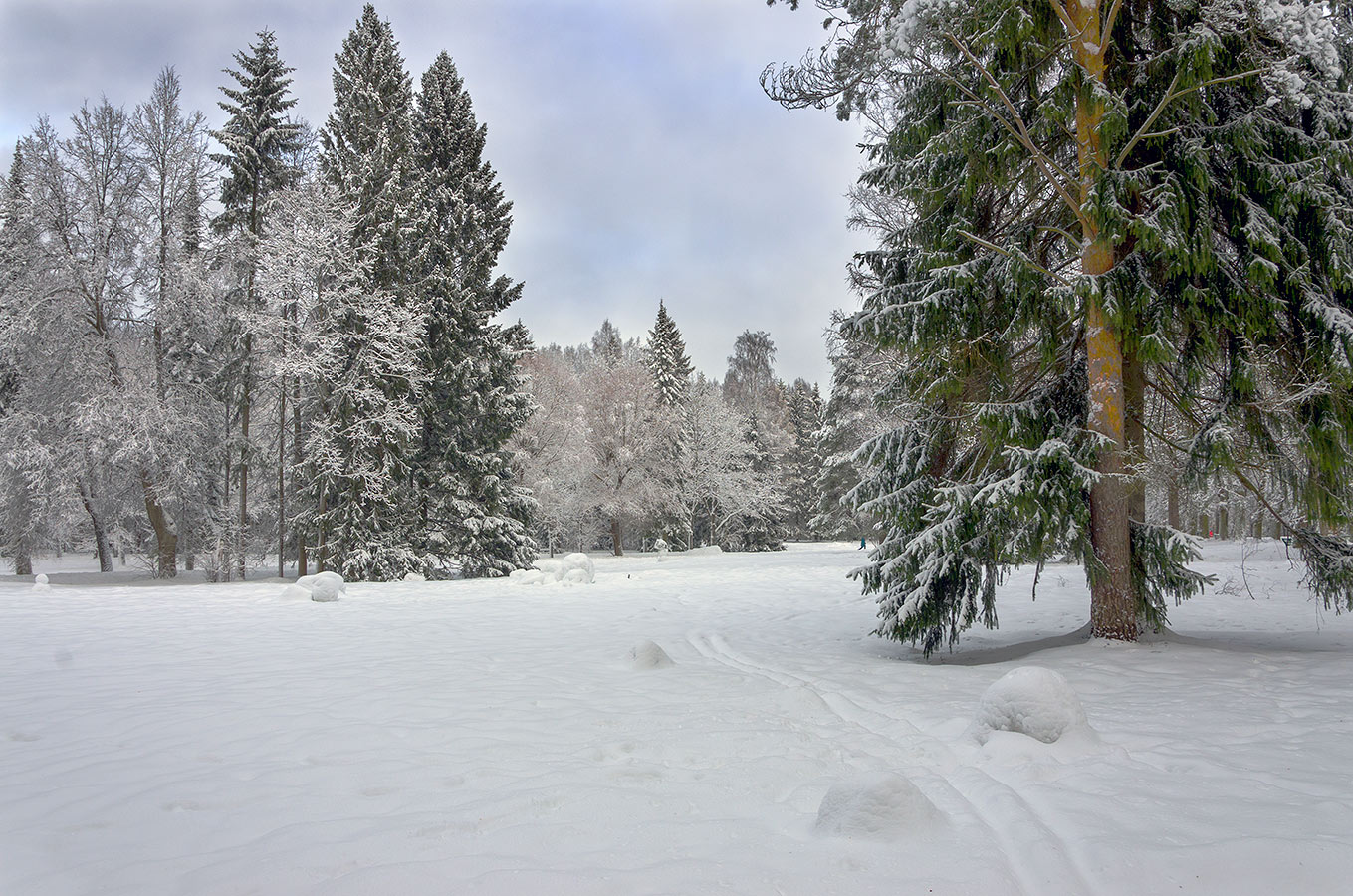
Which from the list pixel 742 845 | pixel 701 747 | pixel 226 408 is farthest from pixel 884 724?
pixel 226 408

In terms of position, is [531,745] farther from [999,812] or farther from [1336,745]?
[1336,745]

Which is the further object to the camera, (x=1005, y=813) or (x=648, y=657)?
(x=648, y=657)

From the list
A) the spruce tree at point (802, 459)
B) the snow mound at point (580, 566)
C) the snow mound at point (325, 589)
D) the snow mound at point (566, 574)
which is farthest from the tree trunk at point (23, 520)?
the spruce tree at point (802, 459)

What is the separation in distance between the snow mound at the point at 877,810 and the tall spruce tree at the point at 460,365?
17.0 m

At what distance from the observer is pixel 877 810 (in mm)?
3059

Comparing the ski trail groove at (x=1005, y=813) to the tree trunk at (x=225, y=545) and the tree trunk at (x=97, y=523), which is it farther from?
the tree trunk at (x=97, y=523)

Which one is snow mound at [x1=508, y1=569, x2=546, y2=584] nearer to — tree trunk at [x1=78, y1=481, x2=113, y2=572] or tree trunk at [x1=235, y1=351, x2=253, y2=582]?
tree trunk at [x1=235, y1=351, x2=253, y2=582]

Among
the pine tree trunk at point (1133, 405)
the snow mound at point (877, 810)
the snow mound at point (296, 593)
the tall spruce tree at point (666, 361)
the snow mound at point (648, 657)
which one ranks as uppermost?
the tall spruce tree at point (666, 361)

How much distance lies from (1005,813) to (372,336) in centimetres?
1835

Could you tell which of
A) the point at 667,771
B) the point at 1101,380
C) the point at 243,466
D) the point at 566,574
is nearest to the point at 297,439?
the point at 243,466

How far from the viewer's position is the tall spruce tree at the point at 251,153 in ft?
64.0

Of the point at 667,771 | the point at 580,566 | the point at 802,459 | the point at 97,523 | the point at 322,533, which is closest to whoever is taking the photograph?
the point at 667,771

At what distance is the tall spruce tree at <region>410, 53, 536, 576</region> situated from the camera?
19328mm

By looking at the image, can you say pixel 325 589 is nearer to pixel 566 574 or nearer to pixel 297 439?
pixel 566 574
